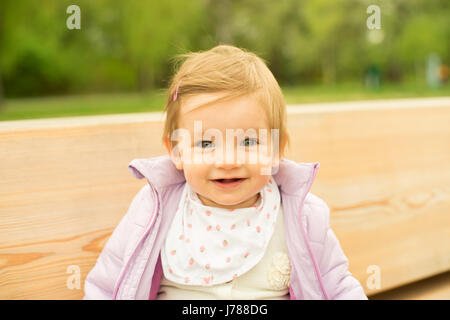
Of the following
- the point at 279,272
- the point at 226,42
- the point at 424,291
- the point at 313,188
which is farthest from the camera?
the point at 226,42

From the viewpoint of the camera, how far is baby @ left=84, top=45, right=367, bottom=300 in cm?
111

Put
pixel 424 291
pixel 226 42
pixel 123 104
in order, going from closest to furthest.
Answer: pixel 424 291 < pixel 123 104 < pixel 226 42

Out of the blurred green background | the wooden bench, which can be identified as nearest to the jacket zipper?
the wooden bench

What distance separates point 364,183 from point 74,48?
11896 millimetres

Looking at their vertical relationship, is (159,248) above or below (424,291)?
above

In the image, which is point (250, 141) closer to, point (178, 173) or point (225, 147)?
point (225, 147)

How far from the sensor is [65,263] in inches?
46.4

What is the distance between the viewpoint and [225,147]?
1.09m

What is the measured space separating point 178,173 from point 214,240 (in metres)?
0.22

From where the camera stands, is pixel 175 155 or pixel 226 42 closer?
pixel 175 155

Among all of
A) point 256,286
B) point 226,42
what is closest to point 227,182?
point 256,286

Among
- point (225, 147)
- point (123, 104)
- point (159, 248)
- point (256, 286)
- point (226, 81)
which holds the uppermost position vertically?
point (226, 81)

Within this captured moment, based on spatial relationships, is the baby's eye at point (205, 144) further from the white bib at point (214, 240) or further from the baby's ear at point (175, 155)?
the white bib at point (214, 240)
